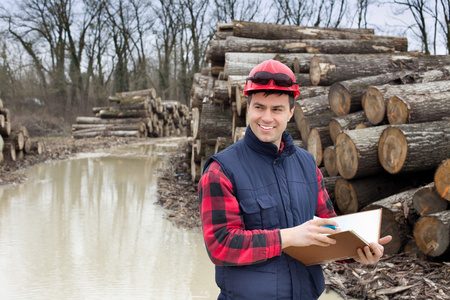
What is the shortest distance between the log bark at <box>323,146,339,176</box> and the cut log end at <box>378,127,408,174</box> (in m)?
0.67

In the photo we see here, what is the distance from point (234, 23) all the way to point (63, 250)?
24.0ft

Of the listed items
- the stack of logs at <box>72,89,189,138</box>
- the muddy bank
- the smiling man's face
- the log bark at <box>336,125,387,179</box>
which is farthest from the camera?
the stack of logs at <box>72,89,189,138</box>

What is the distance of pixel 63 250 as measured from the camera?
429 cm

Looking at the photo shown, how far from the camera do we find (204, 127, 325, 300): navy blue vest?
1.58m

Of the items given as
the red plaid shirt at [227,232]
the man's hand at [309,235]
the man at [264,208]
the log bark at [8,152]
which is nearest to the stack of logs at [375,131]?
the man at [264,208]

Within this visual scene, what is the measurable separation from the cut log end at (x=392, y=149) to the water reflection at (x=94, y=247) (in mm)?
2213

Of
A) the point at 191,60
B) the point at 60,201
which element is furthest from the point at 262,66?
the point at 191,60

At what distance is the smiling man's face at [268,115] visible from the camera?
168 centimetres

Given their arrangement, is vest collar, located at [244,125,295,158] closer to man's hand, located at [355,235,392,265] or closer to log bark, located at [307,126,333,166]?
man's hand, located at [355,235,392,265]

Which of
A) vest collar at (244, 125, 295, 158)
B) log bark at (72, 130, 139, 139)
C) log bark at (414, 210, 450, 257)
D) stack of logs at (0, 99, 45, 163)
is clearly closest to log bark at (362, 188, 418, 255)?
log bark at (414, 210, 450, 257)

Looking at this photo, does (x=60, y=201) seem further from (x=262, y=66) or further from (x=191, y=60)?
(x=191, y=60)

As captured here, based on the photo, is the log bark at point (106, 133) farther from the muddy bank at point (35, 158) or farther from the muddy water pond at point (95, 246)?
the muddy water pond at point (95, 246)

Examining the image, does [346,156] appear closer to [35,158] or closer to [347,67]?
→ [347,67]

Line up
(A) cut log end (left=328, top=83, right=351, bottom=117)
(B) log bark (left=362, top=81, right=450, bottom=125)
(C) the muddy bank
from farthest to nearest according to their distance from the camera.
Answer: (C) the muddy bank, (A) cut log end (left=328, top=83, right=351, bottom=117), (B) log bark (left=362, top=81, right=450, bottom=125)
